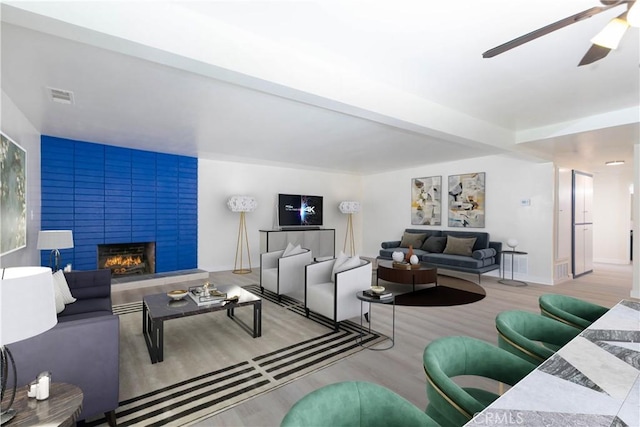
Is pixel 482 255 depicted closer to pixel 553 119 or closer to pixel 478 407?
pixel 553 119

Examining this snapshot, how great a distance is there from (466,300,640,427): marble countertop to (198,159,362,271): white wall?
21.9 feet

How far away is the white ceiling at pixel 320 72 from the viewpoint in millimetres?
1903

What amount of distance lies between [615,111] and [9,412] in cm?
603

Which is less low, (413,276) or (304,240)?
(304,240)

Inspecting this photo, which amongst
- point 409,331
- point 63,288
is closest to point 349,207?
point 409,331

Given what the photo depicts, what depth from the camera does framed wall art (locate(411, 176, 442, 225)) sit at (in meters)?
7.41

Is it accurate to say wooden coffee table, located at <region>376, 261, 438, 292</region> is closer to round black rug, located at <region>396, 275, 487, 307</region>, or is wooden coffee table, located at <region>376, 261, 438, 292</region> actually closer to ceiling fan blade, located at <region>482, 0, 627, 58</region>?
round black rug, located at <region>396, 275, 487, 307</region>

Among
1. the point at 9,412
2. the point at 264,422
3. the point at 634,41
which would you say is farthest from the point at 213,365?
the point at 634,41

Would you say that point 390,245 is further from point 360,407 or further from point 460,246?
point 360,407

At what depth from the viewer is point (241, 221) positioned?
735 cm

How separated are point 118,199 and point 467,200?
7.33 metres

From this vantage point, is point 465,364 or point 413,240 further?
point 413,240

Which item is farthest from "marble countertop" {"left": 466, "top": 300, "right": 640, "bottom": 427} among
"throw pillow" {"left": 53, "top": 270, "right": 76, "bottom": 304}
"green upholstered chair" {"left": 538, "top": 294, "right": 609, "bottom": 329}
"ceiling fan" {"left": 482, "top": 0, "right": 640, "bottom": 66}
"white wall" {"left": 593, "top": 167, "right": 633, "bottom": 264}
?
"white wall" {"left": 593, "top": 167, "right": 633, "bottom": 264}

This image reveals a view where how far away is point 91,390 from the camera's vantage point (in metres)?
1.83
